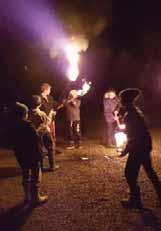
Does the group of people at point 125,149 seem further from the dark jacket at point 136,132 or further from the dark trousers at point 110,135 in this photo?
the dark trousers at point 110,135

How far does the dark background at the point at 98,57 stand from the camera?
20.1 meters

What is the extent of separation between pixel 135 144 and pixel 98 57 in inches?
984

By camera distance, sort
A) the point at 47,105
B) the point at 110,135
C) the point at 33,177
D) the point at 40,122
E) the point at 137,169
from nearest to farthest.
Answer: the point at 137,169
the point at 33,177
the point at 40,122
the point at 47,105
the point at 110,135

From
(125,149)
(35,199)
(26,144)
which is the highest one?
(26,144)

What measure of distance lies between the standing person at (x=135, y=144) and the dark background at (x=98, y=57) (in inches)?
273

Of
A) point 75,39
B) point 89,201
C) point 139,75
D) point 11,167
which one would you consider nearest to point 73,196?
point 89,201

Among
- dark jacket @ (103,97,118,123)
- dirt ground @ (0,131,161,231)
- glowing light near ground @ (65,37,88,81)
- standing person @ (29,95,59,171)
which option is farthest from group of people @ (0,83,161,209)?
dark jacket @ (103,97,118,123)

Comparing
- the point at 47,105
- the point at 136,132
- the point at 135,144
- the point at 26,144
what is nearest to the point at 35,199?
the point at 26,144

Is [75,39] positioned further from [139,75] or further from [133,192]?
[139,75]

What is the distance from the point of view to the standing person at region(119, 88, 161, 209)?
299 inches

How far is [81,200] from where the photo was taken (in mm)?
8352

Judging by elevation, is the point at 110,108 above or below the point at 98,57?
below

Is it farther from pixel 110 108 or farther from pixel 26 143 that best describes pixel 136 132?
pixel 110 108

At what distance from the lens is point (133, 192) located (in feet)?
25.5
